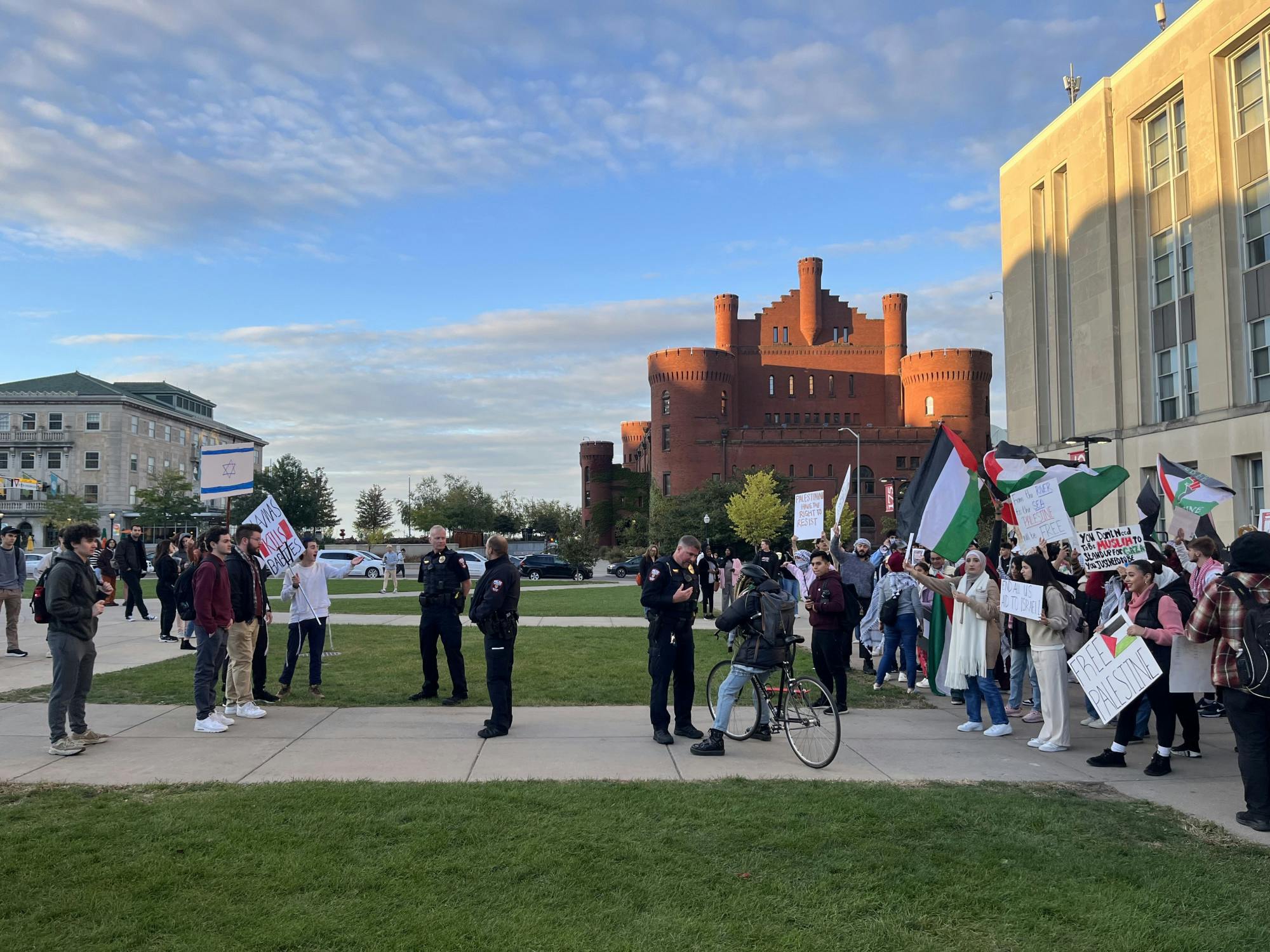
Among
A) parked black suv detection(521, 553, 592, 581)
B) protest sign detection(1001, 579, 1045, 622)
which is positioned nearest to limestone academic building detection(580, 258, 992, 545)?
parked black suv detection(521, 553, 592, 581)

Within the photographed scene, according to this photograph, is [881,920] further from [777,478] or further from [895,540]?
[777,478]

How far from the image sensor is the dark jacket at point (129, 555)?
699 inches

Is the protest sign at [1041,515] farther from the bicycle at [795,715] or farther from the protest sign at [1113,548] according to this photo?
the bicycle at [795,715]

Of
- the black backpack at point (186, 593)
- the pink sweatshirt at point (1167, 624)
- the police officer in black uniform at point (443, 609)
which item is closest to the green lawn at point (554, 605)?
the black backpack at point (186, 593)

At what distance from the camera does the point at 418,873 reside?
→ 5.19 m

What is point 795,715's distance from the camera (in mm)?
8305

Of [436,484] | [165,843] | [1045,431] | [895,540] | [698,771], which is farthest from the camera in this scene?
[436,484]

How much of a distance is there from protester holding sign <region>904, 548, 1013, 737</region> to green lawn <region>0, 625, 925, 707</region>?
1.75 m

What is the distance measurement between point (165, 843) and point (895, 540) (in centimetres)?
1461

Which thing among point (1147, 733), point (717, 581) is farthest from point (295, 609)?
point (717, 581)

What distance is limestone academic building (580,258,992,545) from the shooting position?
302 feet

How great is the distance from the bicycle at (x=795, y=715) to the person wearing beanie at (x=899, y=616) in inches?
140

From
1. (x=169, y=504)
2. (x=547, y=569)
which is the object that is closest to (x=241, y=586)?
(x=547, y=569)

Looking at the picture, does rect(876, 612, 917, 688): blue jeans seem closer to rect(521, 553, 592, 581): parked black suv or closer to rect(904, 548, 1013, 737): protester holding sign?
rect(904, 548, 1013, 737): protester holding sign
